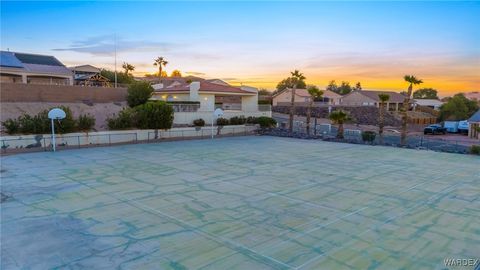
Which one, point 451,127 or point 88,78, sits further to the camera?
point 451,127

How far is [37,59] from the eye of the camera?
37.0 m

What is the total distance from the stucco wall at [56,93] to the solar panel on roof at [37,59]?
1121 cm

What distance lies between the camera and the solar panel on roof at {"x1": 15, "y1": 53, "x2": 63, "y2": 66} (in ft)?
118

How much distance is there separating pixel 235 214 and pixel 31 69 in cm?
3468

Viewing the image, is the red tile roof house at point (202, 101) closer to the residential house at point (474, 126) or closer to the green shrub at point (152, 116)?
the green shrub at point (152, 116)

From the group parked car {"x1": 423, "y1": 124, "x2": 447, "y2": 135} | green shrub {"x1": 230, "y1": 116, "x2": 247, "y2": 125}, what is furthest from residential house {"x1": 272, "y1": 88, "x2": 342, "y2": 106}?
Answer: green shrub {"x1": 230, "y1": 116, "x2": 247, "y2": 125}

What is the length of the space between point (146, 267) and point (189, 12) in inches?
797

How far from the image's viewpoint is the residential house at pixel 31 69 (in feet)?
106

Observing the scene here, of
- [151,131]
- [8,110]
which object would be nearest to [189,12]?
[151,131]

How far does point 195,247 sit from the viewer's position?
592 centimetres

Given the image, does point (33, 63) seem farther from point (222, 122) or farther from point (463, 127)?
point (463, 127)

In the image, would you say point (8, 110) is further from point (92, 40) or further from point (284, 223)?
point (284, 223)

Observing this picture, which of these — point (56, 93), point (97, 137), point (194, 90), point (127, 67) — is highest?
point (127, 67)

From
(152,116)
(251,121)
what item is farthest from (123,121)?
(251,121)
